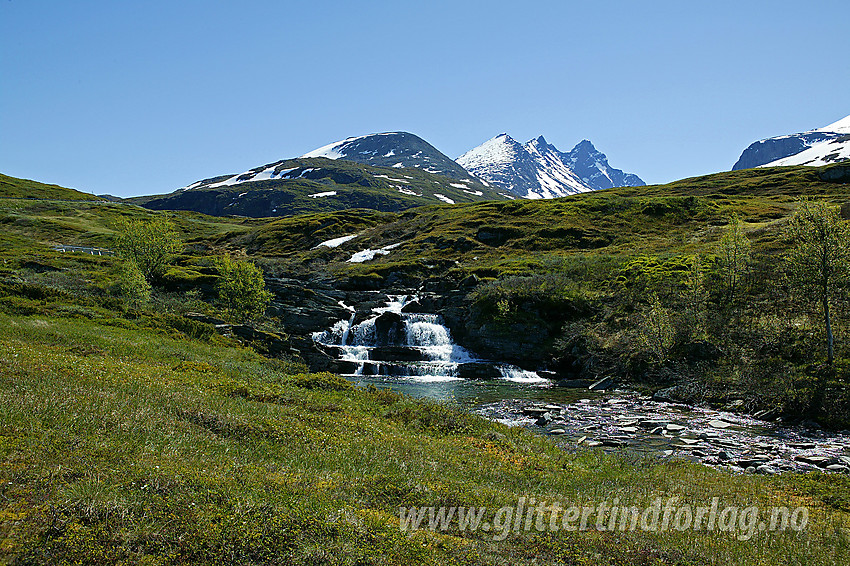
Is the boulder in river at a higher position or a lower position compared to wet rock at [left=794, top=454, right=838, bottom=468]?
lower

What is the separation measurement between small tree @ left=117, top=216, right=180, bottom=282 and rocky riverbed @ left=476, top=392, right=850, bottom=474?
51.5 metres

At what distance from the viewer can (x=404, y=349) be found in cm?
5284

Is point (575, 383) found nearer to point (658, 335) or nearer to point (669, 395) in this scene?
point (658, 335)

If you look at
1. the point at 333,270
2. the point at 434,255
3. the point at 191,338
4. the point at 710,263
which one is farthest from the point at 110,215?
the point at 710,263

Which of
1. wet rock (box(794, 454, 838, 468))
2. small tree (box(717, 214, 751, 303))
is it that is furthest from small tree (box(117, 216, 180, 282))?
wet rock (box(794, 454, 838, 468))

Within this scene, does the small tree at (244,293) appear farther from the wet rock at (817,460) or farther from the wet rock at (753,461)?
the wet rock at (817,460)

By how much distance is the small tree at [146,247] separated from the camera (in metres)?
61.0

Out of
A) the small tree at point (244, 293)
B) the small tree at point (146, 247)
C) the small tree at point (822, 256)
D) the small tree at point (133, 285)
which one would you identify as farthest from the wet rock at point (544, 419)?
the small tree at point (146, 247)

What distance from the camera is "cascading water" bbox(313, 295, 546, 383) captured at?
4709 centimetres

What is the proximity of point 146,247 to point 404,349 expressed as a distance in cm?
3689

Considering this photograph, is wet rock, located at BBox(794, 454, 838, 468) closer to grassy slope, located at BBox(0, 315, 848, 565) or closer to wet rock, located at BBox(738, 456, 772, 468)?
wet rock, located at BBox(738, 456, 772, 468)

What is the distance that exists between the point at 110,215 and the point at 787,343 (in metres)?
183

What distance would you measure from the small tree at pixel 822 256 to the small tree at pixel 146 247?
66305 millimetres

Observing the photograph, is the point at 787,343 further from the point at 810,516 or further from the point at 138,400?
the point at 138,400
